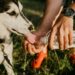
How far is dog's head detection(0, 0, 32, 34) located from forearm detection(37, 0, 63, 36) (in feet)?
1.52

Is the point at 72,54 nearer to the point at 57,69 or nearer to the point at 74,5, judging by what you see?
the point at 57,69

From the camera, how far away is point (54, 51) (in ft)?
8.09

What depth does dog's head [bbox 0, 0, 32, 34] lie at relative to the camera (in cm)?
220

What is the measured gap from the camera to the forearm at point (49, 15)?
5.50 ft

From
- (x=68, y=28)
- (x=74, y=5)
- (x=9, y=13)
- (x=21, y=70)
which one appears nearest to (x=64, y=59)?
(x=21, y=70)

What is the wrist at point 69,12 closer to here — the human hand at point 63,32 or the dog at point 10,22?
the human hand at point 63,32

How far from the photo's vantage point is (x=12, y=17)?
7.29ft

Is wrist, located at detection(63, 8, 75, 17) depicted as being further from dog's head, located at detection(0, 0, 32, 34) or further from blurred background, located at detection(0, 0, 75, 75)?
blurred background, located at detection(0, 0, 75, 75)

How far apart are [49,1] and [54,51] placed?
2.54ft

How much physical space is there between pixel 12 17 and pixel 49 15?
56 centimetres

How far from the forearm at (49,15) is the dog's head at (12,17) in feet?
1.52


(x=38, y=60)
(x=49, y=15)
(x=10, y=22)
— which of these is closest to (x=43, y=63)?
(x=38, y=60)

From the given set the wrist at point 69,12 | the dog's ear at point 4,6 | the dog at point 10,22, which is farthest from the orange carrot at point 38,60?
the wrist at point 69,12

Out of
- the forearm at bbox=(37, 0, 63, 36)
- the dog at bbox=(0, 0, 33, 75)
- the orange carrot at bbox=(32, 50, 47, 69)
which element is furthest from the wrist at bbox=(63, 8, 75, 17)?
the orange carrot at bbox=(32, 50, 47, 69)
